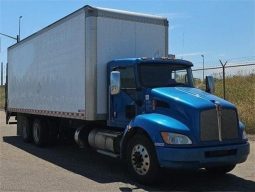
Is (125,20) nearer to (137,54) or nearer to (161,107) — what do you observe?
(137,54)

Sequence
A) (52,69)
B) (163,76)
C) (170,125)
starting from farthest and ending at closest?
(52,69) < (163,76) < (170,125)

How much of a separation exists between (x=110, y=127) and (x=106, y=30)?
231 cm

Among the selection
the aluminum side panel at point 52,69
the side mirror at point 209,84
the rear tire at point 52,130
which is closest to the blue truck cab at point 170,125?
the side mirror at point 209,84

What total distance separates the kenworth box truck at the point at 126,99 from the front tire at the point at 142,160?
0.02 meters

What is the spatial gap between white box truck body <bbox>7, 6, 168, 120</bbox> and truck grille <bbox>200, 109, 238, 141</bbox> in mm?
3159

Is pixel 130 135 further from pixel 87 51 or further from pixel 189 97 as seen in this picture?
pixel 87 51

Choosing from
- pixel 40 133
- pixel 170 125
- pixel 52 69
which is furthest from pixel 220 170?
pixel 40 133

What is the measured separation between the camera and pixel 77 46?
38.1ft

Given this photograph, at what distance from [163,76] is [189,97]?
3.99 ft

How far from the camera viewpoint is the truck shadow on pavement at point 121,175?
8.77 meters

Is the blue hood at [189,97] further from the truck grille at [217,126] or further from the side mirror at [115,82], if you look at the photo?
the side mirror at [115,82]

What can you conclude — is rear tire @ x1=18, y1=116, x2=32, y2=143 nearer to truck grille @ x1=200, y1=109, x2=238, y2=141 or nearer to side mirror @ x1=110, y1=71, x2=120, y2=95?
side mirror @ x1=110, y1=71, x2=120, y2=95

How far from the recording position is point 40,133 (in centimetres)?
1464

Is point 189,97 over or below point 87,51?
below
